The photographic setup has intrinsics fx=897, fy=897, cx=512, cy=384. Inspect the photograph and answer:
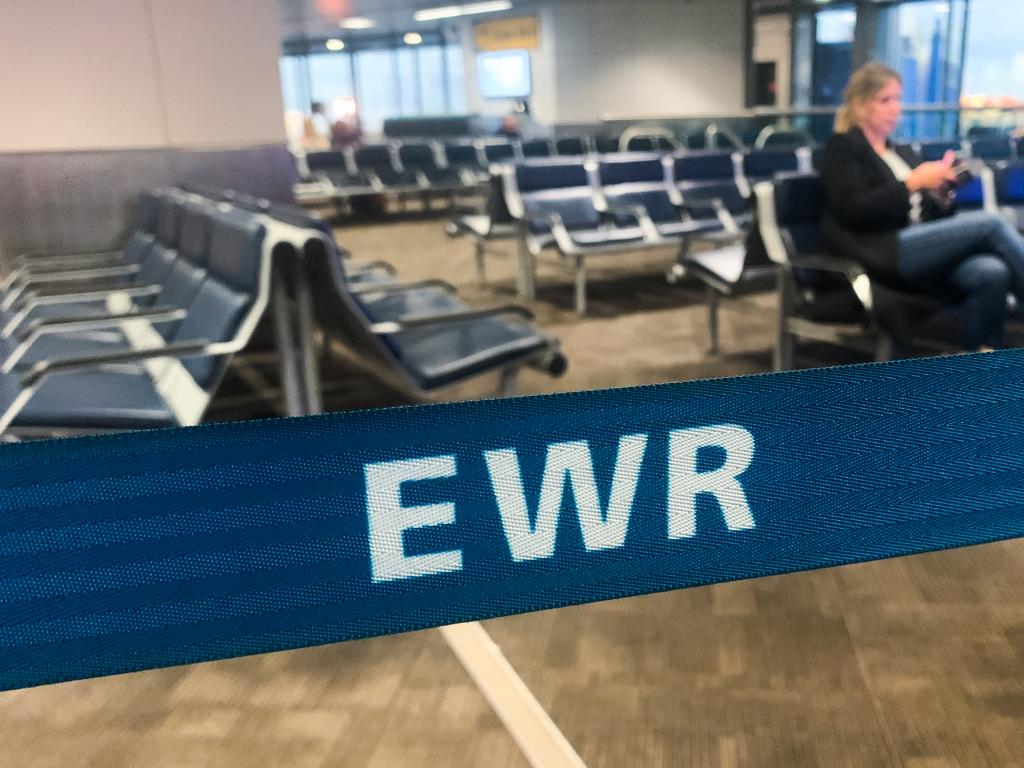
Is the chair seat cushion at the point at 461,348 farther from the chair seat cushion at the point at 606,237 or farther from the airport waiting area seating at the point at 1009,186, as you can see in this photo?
the airport waiting area seating at the point at 1009,186

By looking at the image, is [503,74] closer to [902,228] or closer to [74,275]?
[74,275]

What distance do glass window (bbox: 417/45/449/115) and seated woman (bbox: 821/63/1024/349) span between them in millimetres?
13316

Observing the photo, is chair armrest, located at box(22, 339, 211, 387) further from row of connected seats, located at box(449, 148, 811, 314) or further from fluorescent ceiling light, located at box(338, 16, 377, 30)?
fluorescent ceiling light, located at box(338, 16, 377, 30)

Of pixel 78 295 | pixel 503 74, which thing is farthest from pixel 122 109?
pixel 503 74

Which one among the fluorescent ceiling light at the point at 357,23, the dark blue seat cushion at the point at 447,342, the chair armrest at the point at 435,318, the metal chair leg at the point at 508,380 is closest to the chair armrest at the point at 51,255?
the dark blue seat cushion at the point at 447,342

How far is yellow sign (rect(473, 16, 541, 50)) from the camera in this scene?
11766 millimetres

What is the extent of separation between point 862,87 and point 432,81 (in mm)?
14149

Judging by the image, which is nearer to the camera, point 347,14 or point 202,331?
point 202,331

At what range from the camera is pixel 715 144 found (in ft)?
29.6

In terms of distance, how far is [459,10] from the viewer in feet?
47.0

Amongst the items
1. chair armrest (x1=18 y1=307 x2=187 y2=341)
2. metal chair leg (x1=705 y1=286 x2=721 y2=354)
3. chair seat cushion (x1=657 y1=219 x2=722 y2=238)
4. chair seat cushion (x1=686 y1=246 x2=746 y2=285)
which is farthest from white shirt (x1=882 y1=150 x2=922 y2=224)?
chair armrest (x1=18 y1=307 x2=187 y2=341)

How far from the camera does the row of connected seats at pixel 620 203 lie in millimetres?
5020

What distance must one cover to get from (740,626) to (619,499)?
100cm

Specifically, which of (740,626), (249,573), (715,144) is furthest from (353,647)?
(715,144)
